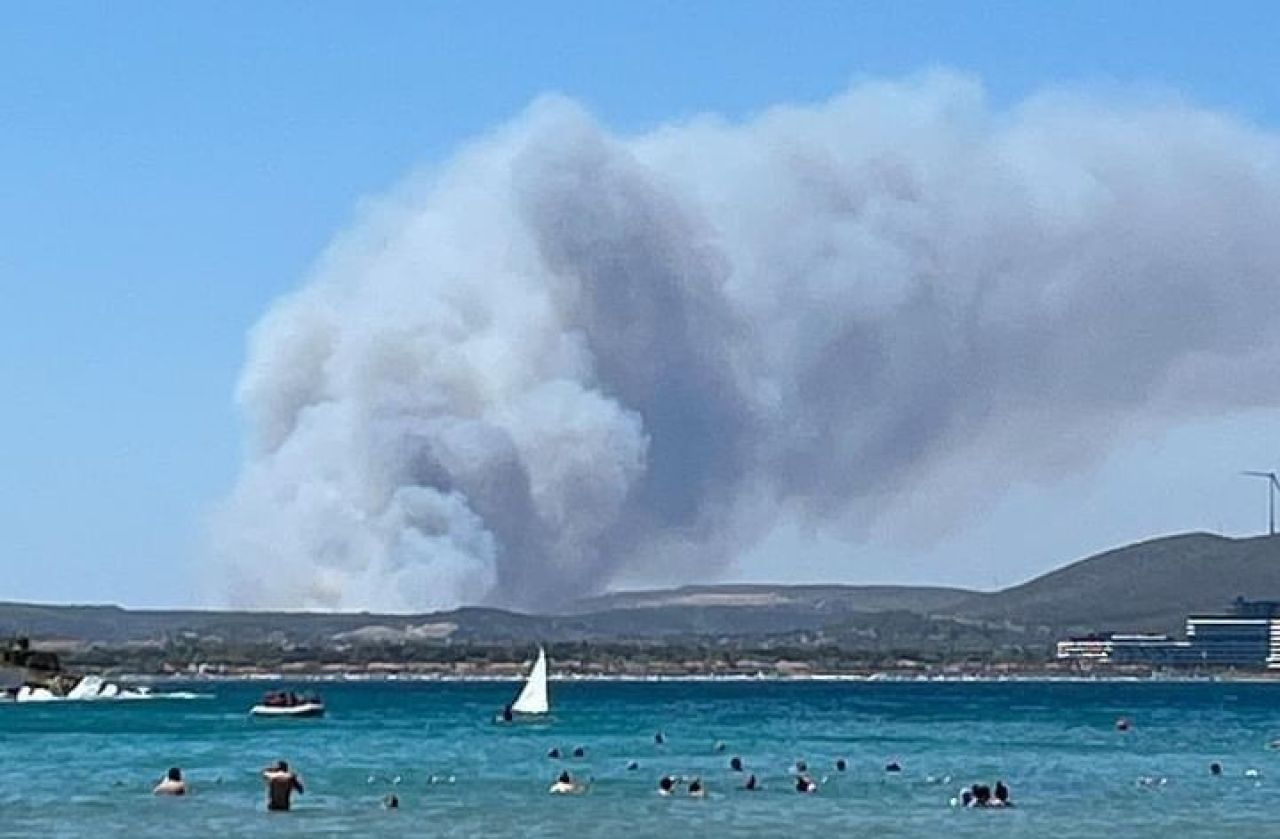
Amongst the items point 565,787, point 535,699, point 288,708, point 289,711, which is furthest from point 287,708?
point 565,787

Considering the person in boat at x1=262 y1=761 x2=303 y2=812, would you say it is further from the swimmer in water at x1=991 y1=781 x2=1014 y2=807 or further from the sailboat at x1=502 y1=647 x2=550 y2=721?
the sailboat at x1=502 y1=647 x2=550 y2=721

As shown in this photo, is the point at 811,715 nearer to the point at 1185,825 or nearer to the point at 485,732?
the point at 485,732

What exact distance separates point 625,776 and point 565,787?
457 inches

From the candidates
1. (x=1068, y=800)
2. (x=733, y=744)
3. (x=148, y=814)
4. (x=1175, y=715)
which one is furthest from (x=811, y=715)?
(x=148, y=814)

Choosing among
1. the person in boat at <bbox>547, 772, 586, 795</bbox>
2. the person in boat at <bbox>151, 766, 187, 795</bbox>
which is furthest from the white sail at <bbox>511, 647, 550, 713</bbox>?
the person in boat at <bbox>151, 766, 187, 795</bbox>

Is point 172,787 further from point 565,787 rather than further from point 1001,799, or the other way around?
point 1001,799

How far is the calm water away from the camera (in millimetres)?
75500

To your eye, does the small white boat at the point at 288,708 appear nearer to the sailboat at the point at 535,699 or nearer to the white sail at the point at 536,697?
the sailboat at the point at 535,699

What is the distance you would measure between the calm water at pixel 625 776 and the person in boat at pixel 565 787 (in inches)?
22.3

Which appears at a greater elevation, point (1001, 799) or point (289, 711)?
point (289, 711)

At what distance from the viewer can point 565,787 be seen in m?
88.8

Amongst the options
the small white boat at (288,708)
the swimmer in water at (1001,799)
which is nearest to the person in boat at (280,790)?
the swimmer in water at (1001,799)

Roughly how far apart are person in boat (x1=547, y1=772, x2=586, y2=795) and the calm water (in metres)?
0.57

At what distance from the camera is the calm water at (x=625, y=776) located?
248 feet
